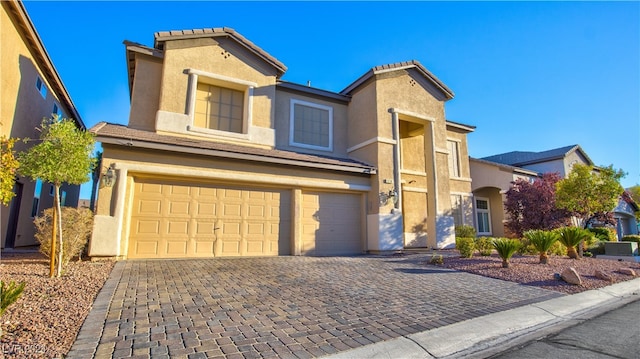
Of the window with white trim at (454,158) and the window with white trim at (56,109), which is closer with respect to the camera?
the window with white trim at (56,109)

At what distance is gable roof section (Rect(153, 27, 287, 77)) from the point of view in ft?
40.7

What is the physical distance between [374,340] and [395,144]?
38.2 ft

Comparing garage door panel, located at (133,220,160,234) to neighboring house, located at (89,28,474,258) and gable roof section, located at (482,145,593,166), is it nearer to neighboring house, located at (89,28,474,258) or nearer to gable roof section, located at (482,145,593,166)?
neighboring house, located at (89,28,474,258)

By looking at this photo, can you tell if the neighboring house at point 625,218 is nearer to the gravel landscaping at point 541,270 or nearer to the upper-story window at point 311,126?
the gravel landscaping at point 541,270

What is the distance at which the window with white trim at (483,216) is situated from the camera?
71.9ft

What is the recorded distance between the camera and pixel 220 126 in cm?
1345

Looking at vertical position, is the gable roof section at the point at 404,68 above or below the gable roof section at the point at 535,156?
above

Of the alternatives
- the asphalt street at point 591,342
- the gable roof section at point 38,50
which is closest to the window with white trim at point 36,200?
the gable roof section at point 38,50

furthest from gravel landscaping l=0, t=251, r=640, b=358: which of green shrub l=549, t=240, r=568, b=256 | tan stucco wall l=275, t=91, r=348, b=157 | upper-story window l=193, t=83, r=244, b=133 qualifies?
tan stucco wall l=275, t=91, r=348, b=157

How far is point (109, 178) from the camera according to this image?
998 cm

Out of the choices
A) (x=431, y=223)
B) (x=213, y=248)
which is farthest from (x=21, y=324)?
(x=431, y=223)

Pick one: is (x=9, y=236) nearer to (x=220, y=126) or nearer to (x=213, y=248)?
(x=213, y=248)

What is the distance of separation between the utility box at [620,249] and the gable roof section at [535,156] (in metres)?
10.6

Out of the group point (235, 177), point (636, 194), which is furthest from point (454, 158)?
point (636, 194)
